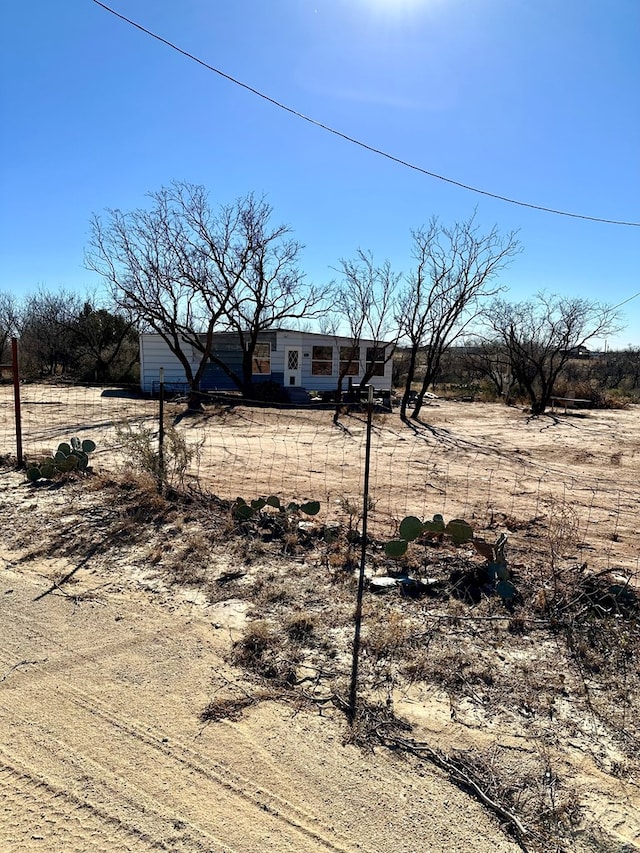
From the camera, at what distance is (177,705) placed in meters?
2.60

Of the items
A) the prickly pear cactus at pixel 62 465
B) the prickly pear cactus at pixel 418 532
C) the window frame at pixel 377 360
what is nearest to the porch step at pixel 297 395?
the window frame at pixel 377 360

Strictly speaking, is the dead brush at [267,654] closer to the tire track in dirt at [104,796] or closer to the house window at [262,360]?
the tire track in dirt at [104,796]

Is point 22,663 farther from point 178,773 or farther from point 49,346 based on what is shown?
point 49,346

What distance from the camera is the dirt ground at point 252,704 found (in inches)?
78.7

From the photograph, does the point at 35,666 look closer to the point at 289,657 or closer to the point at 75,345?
the point at 289,657

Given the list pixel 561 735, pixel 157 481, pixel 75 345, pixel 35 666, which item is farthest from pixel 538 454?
pixel 75 345

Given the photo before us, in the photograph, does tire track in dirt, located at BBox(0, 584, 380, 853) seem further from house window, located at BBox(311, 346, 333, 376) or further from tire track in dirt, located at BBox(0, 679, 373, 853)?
house window, located at BBox(311, 346, 333, 376)

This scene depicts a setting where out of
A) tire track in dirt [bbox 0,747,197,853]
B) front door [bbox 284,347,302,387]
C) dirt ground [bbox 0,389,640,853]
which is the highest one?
front door [bbox 284,347,302,387]

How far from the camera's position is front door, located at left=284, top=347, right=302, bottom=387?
23.3m

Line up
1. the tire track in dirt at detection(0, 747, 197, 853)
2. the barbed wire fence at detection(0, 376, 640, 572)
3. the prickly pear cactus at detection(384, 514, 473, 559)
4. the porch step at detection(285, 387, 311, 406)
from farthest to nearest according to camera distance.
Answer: the porch step at detection(285, 387, 311, 406), the barbed wire fence at detection(0, 376, 640, 572), the prickly pear cactus at detection(384, 514, 473, 559), the tire track in dirt at detection(0, 747, 197, 853)

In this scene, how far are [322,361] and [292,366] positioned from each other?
1459mm

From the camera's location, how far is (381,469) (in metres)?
9.12

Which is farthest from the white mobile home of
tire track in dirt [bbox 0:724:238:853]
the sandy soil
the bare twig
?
tire track in dirt [bbox 0:724:238:853]

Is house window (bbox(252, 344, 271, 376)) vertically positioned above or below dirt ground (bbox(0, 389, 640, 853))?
above
